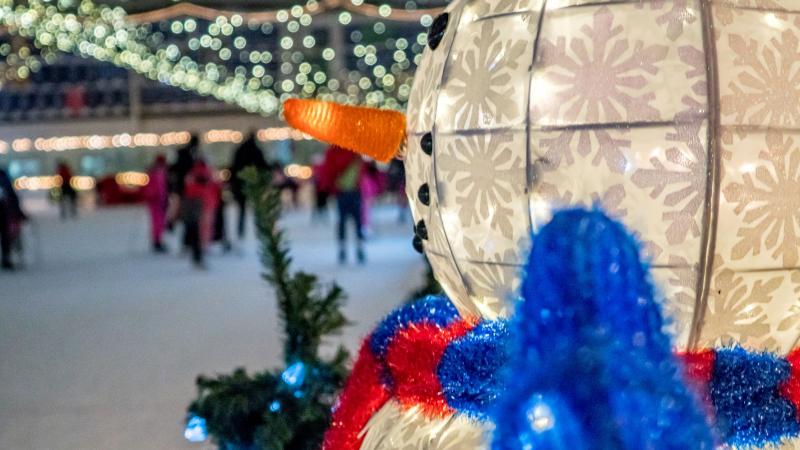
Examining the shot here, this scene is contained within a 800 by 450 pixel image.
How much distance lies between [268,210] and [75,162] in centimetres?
2634

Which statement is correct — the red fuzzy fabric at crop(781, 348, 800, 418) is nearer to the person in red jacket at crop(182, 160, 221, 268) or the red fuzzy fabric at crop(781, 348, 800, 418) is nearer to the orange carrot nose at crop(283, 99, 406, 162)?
the orange carrot nose at crop(283, 99, 406, 162)

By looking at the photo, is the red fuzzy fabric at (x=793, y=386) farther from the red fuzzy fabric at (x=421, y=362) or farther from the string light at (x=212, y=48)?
the string light at (x=212, y=48)

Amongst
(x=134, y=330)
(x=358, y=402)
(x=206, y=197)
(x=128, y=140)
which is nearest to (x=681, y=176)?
(x=358, y=402)

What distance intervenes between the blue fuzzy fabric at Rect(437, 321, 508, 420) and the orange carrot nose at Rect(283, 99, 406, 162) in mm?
311

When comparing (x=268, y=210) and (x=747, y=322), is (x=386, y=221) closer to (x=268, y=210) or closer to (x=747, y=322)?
(x=268, y=210)

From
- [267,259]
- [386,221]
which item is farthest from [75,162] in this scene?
[267,259]

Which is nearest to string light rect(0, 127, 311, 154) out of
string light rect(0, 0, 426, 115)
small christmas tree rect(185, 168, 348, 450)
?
string light rect(0, 0, 426, 115)

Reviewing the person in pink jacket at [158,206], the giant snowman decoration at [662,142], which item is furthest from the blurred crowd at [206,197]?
the giant snowman decoration at [662,142]

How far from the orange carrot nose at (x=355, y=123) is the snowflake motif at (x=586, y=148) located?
1.11 ft

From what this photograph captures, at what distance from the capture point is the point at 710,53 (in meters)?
1.08

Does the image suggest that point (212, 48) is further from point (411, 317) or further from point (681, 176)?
point (681, 176)

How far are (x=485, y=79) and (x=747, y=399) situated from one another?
0.53 m

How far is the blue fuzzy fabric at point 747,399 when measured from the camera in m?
1.19

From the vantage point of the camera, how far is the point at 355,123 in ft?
4.59
